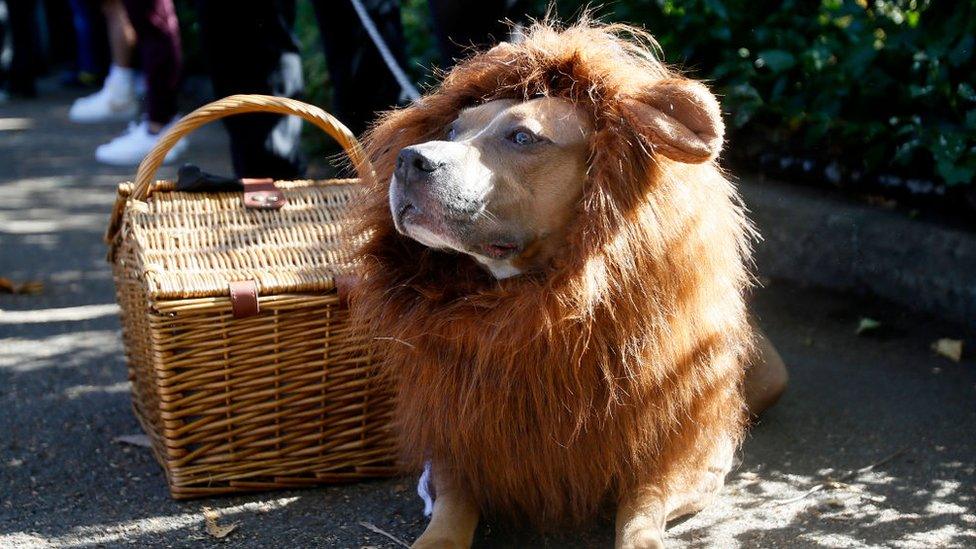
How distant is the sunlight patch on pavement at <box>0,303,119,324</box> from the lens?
4.08 metres

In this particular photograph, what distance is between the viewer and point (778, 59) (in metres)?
4.15

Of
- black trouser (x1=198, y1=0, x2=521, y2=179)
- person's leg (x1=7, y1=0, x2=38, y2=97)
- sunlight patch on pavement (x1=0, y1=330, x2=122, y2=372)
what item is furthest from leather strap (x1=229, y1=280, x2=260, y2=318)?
person's leg (x1=7, y1=0, x2=38, y2=97)

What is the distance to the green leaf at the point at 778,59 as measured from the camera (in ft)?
13.6

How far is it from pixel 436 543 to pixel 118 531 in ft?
2.75

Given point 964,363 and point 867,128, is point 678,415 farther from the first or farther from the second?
point 867,128

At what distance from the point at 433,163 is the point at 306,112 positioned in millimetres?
831

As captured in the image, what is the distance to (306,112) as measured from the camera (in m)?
2.80

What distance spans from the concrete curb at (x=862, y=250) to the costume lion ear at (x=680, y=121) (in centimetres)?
193

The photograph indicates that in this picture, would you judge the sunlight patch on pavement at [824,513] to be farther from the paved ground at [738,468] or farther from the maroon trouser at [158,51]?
the maroon trouser at [158,51]

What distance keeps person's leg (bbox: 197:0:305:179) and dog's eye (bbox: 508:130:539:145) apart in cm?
172

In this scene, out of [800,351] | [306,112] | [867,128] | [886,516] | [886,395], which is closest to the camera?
[886,516]

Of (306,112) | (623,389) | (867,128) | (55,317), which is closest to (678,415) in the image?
(623,389)

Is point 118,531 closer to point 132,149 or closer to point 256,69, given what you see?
point 256,69

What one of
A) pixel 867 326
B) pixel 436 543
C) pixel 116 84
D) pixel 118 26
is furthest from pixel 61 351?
pixel 116 84
